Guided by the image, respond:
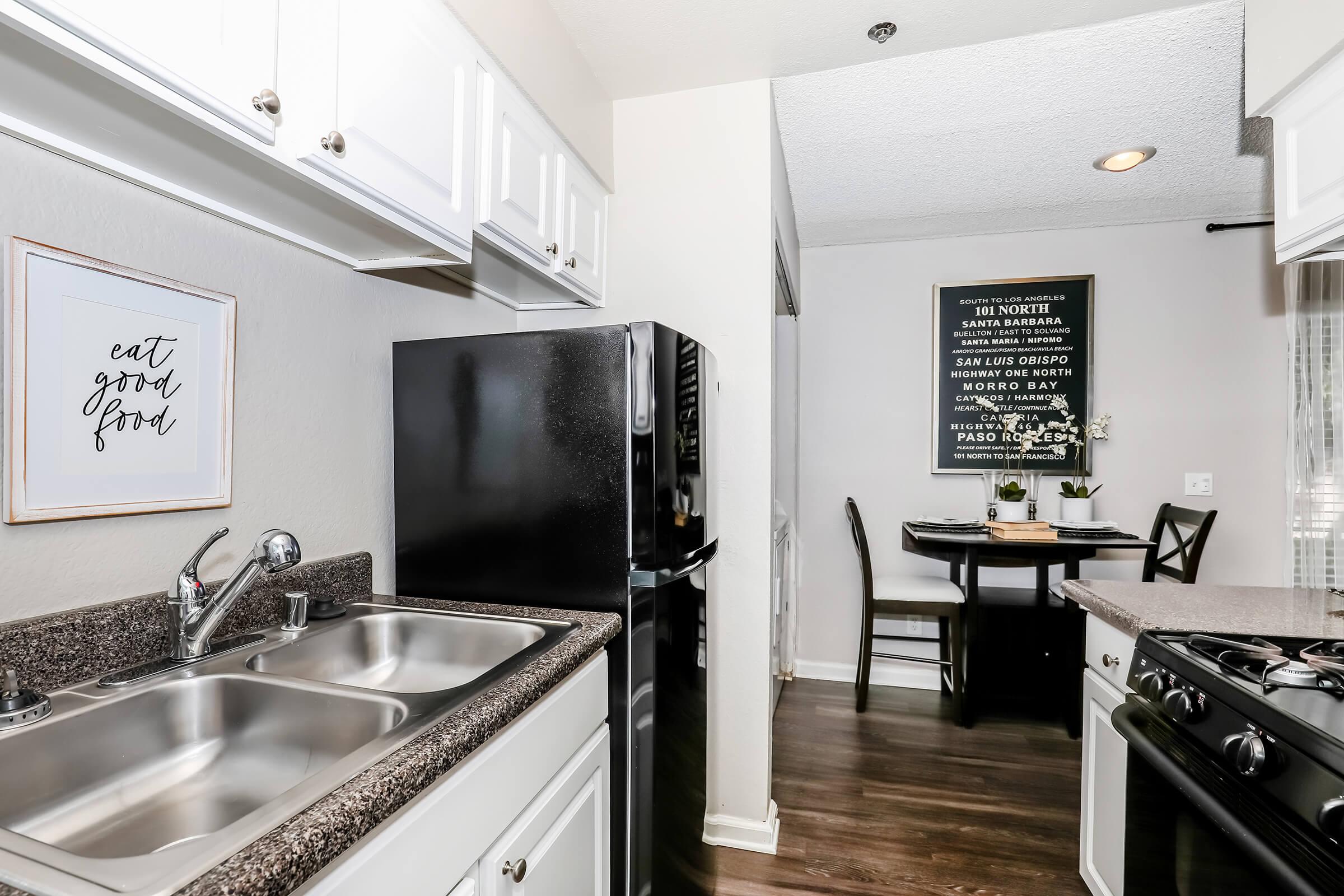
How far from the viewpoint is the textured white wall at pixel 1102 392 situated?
3262 millimetres

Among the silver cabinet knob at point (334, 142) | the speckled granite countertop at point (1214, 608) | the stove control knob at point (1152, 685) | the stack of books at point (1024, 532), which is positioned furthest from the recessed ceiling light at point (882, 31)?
the stack of books at point (1024, 532)

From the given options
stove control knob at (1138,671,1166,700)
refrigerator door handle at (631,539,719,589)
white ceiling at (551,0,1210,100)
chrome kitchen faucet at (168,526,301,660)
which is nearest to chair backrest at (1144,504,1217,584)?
stove control knob at (1138,671,1166,700)

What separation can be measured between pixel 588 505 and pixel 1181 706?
117 cm

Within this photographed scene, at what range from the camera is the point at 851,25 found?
5.99ft

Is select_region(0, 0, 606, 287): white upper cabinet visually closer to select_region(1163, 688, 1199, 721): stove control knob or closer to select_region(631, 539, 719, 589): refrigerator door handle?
select_region(631, 539, 719, 589): refrigerator door handle

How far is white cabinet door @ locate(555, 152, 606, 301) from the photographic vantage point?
1.86 metres

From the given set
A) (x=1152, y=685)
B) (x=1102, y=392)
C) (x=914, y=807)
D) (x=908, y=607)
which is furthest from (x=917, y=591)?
(x=1152, y=685)

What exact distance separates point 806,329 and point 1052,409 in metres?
1.33

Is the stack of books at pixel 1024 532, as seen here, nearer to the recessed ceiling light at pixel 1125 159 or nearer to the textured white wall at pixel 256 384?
the recessed ceiling light at pixel 1125 159

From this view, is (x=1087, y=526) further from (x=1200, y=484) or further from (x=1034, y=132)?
(x=1034, y=132)

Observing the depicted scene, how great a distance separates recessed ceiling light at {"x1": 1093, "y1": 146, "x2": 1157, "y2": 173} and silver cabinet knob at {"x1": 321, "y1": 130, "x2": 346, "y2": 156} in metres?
2.78

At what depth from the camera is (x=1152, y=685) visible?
4.13 feet

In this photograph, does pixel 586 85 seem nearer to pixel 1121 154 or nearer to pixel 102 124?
pixel 102 124

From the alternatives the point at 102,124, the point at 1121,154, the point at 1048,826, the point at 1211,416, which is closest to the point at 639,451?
the point at 102,124
